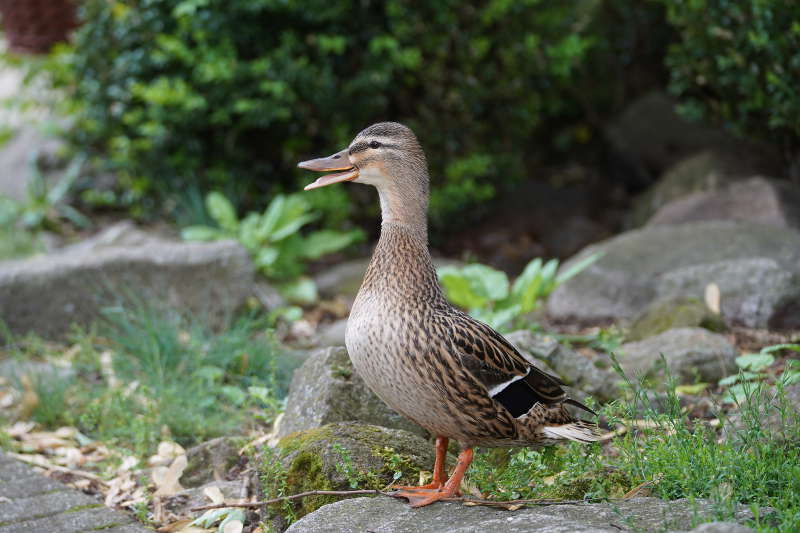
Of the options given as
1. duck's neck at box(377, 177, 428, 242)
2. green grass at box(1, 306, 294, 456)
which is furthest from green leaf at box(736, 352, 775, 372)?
green grass at box(1, 306, 294, 456)

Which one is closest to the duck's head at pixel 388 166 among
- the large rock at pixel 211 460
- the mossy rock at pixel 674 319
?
the large rock at pixel 211 460

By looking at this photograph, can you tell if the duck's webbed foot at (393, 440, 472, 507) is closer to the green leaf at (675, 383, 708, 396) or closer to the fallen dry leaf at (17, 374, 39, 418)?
the green leaf at (675, 383, 708, 396)

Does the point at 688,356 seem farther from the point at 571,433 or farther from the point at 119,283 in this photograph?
the point at 119,283

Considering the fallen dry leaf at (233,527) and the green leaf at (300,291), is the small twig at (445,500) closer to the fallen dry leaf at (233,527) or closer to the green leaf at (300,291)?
the fallen dry leaf at (233,527)

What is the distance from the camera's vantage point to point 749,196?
6969 millimetres

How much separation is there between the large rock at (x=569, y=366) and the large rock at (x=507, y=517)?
145 centimetres

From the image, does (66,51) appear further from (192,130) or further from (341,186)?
(341,186)

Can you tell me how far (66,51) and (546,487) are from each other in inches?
265

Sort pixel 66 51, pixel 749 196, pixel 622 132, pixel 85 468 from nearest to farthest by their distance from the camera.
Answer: pixel 85 468
pixel 749 196
pixel 66 51
pixel 622 132

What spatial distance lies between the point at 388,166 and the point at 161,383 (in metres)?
2.02

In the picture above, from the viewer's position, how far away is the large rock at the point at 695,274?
221 inches

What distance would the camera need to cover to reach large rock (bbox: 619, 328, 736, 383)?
4598mm

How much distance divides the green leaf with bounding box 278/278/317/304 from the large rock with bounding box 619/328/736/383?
2630mm

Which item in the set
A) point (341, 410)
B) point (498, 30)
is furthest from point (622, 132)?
point (341, 410)
